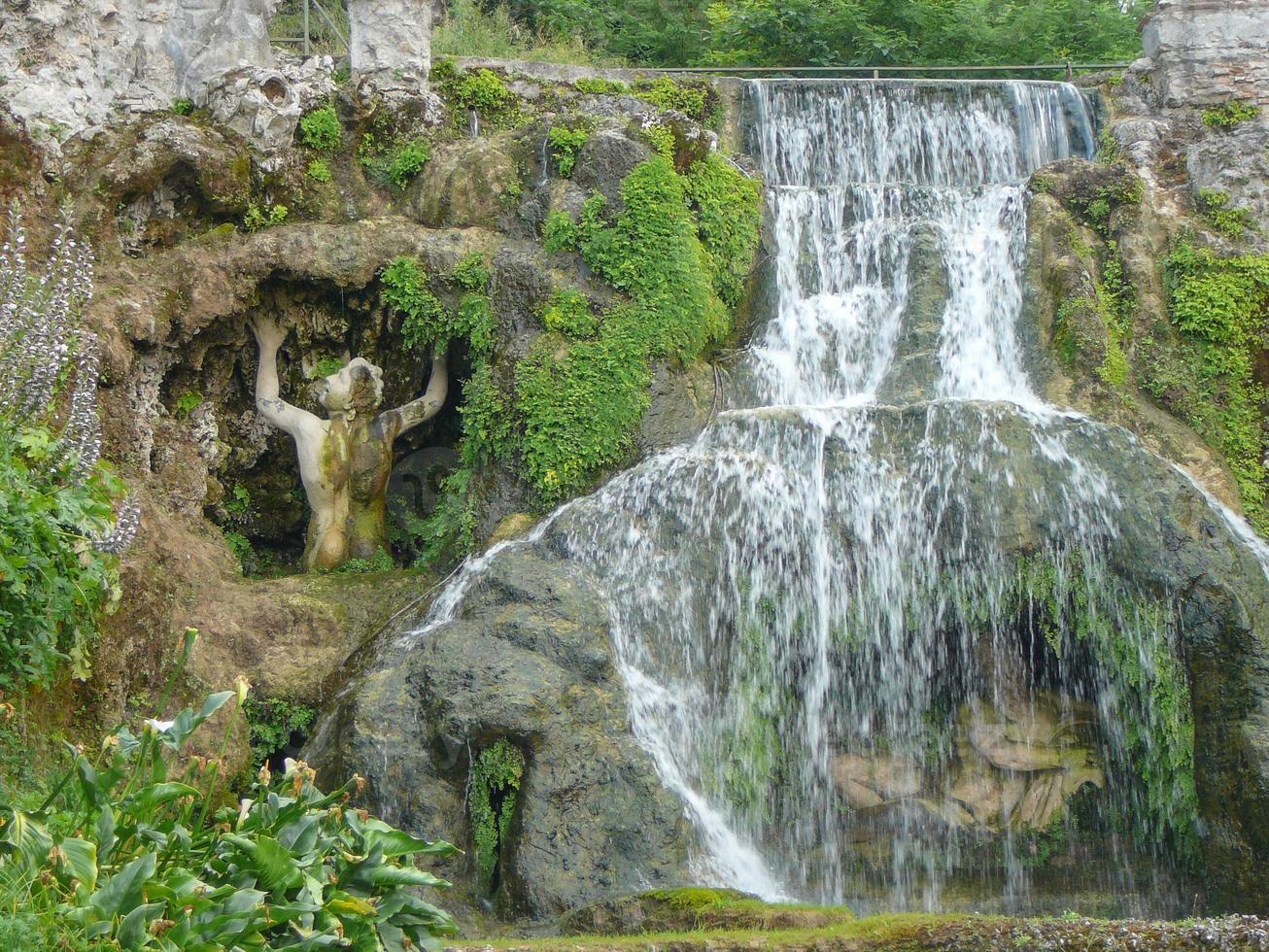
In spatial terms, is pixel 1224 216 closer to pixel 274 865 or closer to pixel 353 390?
pixel 353 390

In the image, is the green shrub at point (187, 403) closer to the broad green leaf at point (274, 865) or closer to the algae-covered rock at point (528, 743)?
the algae-covered rock at point (528, 743)

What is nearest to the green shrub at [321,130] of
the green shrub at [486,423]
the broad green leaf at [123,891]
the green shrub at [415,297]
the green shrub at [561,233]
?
the green shrub at [415,297]

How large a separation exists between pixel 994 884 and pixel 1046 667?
156cm

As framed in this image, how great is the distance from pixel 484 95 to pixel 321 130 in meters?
2.15

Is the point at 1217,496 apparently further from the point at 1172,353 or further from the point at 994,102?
the point at 994,102

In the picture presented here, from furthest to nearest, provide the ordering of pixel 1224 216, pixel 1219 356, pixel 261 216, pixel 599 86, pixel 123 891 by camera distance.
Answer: pixel 599 86, pixel 1224 216, pixel 261 216, pixel 1219 356, pixel 123 891

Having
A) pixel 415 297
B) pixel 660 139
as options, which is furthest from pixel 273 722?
pixel 660 139

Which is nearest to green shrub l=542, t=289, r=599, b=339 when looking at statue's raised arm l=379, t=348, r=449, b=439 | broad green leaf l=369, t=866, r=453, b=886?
statue's raised arm l=379, t=348, r=449, b=439

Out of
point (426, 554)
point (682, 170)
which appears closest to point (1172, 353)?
point (682, 170)

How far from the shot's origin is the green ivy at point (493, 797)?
7863 mm

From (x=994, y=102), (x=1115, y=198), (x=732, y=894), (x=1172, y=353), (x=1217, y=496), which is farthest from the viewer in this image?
(x=994, y=102)

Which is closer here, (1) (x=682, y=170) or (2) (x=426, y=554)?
(2) (x=426, y=554)

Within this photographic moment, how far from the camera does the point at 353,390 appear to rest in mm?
11078

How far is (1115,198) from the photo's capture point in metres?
12.4
